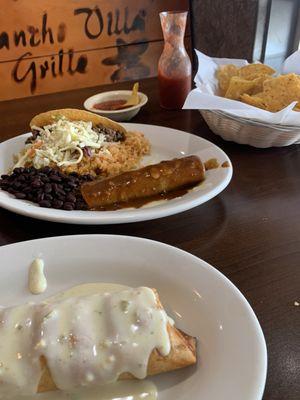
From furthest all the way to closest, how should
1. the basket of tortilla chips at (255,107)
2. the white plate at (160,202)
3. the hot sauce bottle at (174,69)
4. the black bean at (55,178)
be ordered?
the hot sauce bottle at (174,69) < the basket of tortilla chips at (255,107) < the black bean at (55,178) < the white plate at (160,202)

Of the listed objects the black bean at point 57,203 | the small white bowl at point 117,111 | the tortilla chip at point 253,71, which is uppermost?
the tortilla chip at point 253,71

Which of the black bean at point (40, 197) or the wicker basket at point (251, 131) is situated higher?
the wicker basket at point (251, 131)

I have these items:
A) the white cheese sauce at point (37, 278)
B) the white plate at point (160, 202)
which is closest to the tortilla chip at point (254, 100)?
the white plate at point (160, 202)

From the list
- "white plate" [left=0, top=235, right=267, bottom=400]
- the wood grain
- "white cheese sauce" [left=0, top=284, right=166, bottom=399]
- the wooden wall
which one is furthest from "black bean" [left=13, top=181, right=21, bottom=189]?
the wood grain

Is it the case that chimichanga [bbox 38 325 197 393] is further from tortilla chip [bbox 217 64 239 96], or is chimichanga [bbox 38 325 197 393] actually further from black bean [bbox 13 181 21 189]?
tortilla chip [bbox 217 64 239 96]

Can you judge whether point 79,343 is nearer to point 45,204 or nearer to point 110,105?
point 45,204

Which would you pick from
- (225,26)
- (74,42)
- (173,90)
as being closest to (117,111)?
(173,90)

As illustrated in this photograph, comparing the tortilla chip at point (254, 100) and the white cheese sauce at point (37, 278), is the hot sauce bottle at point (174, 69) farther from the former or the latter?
the white cheese sauce at point (37, 278)
